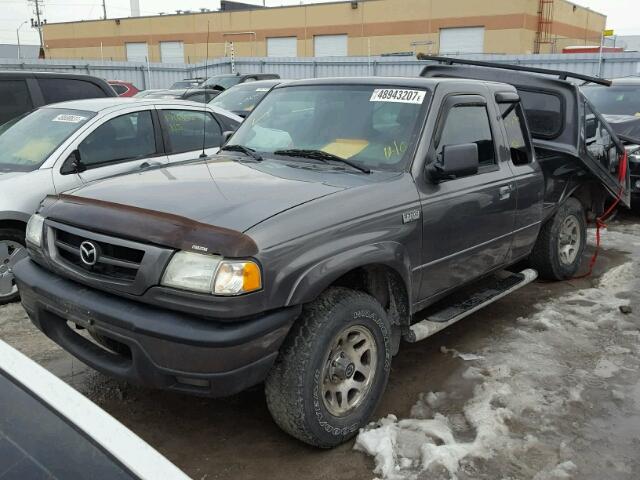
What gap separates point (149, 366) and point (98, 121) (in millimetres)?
3379

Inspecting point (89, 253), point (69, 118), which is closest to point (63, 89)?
point (69, 118)

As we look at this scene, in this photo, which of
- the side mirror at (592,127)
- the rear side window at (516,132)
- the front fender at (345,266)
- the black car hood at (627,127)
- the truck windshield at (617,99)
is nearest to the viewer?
the front fender at (345,266)


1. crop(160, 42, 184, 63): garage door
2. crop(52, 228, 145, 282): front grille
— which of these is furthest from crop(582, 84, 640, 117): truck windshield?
crop(160, 42, 184, 63): garage door

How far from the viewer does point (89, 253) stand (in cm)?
293

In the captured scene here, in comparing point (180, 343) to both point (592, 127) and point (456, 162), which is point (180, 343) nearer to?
point (456, 162)

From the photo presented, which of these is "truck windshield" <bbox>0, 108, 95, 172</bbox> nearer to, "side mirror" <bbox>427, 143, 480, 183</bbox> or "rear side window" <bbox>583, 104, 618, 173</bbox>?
"side mirror" <bbox>427, 143, 480, 183</bbox>

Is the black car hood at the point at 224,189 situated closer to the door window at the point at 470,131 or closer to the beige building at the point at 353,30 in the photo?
the door window at the point at 470,131

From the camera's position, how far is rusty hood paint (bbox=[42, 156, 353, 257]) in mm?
2682

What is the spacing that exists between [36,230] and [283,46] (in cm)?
4635

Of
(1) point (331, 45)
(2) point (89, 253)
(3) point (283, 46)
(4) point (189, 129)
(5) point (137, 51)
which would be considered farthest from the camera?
(5) point (137, 51)

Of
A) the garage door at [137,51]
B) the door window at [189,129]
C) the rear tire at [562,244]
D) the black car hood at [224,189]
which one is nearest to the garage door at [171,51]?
the garage door at [137,51]

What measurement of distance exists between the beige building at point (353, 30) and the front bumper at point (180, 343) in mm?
34801

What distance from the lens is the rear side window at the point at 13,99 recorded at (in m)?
6.79

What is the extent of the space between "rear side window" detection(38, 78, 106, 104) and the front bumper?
488 cm
